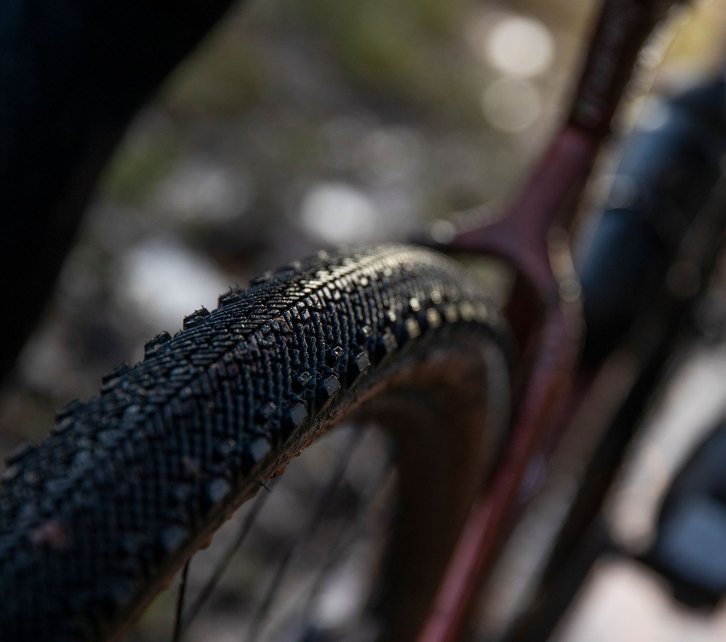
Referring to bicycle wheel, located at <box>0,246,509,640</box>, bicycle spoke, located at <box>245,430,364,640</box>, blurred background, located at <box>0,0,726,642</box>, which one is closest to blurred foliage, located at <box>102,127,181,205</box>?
blurred background, located at <box>0,0,726,642</box>

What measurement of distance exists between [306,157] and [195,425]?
247 centimetres

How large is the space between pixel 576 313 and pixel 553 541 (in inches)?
19.9

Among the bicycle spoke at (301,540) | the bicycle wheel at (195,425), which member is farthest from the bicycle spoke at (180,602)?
the bicycle spoke at (301,540)

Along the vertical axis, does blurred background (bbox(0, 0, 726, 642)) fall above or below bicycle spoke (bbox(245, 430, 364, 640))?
above

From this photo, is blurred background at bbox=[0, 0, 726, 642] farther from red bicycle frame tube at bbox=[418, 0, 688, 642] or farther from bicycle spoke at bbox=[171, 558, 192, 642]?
bicycle spoke at bbox=[171, 558, 192, 642]

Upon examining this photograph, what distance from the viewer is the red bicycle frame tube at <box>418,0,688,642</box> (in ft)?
3.82

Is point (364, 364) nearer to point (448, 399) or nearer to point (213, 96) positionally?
point (448, 399)

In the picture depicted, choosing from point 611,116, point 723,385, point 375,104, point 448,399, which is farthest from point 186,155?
point 448,399

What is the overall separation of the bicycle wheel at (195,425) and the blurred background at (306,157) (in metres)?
0.90

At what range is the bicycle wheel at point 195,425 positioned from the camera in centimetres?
54

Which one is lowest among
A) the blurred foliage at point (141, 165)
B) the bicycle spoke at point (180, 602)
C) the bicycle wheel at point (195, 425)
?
the bicycle spoke at point (180, 602)

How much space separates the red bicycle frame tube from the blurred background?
443mm

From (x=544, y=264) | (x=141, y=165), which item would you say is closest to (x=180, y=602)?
(x=544, y=264)

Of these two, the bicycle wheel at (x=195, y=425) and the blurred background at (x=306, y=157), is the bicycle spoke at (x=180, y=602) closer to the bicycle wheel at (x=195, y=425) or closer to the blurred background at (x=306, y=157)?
the bicycle wheel at (x=195, y=425)
